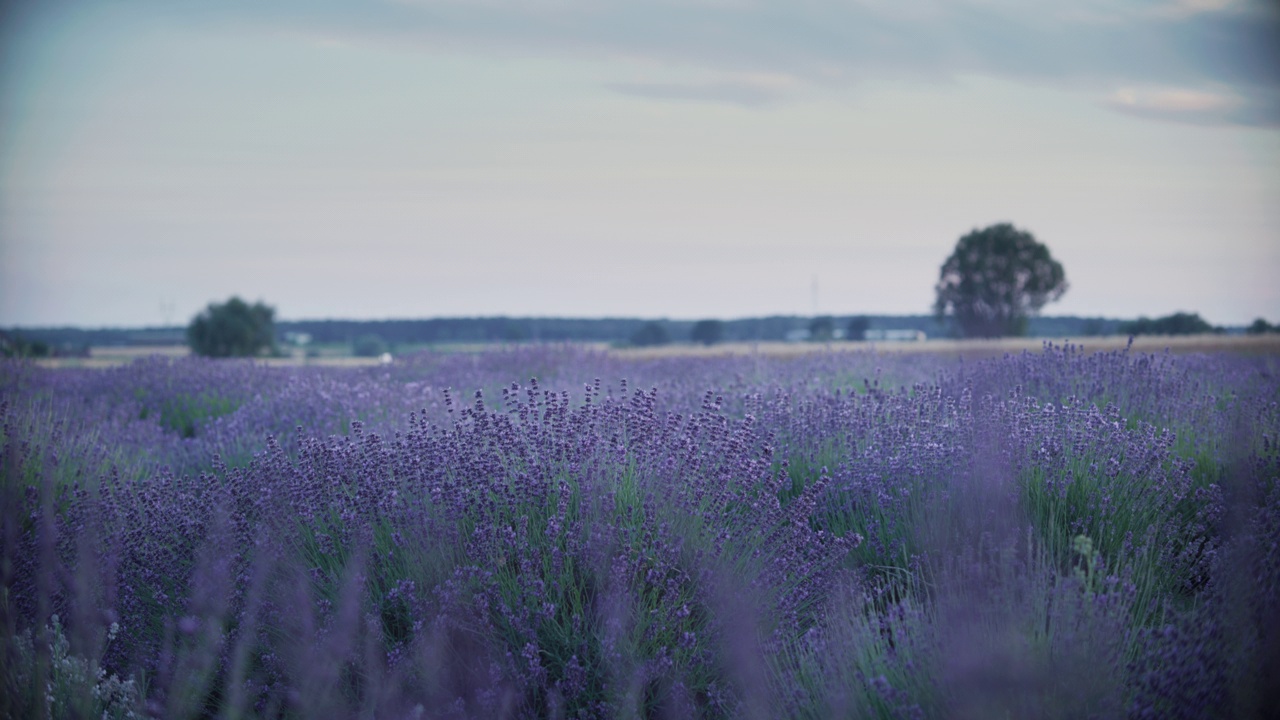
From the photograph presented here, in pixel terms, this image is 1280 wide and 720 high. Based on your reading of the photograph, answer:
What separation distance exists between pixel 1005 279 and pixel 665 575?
43573 millimetres

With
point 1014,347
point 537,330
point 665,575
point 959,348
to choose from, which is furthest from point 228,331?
point 665,575

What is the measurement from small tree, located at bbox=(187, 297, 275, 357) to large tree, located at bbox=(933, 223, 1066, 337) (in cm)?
3933

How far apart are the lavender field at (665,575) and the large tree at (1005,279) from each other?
131 ft

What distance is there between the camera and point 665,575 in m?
3.20

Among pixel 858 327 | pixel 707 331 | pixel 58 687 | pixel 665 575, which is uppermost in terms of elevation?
pixel 858 327

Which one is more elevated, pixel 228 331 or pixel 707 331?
pixel 707 331

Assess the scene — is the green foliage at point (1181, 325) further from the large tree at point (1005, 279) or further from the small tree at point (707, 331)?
the small tree at point (707, 331)

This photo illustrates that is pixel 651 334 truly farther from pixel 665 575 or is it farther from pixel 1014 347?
pixel 665 575

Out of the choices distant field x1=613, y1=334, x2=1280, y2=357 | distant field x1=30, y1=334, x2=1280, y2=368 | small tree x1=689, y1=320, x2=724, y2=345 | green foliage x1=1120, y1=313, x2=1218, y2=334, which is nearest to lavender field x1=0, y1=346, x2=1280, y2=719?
distant field x1=30, y1=334, x2=1280, y2=368

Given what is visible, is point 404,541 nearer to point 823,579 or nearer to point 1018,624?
point 823,579

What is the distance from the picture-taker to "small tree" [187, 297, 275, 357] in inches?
2112

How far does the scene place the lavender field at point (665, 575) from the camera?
264 centimetres

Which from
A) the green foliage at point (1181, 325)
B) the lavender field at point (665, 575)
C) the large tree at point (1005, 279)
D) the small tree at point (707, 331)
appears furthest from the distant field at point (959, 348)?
the small tree at point (707, 331)

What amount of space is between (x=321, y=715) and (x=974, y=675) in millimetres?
1926
